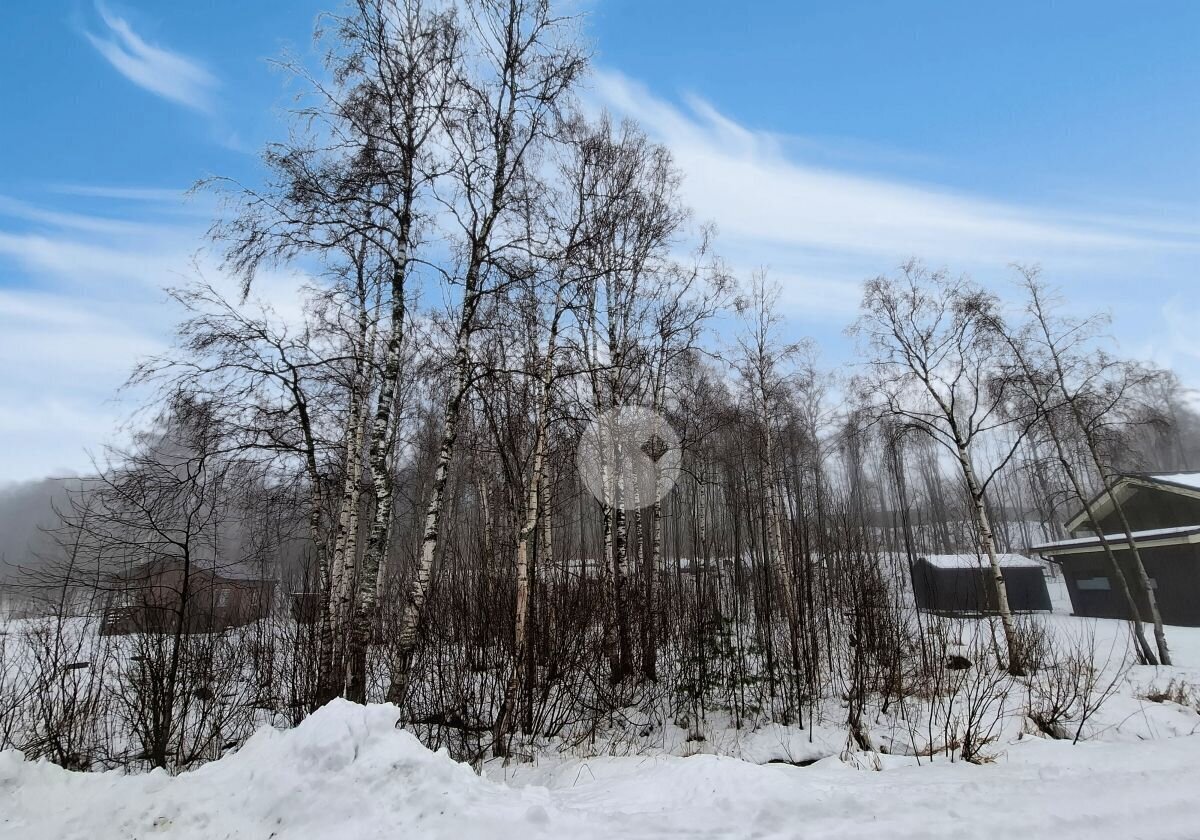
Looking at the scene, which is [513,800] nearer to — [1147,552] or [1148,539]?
[1148,539]

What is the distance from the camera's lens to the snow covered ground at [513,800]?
3.16 metres

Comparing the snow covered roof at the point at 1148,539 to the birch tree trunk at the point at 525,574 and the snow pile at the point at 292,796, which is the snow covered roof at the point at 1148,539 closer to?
the birch tree trunk at the point at 525,574

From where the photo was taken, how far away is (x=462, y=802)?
3.31 m

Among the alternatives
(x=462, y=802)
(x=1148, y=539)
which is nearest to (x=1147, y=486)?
(x=1148, y=539)

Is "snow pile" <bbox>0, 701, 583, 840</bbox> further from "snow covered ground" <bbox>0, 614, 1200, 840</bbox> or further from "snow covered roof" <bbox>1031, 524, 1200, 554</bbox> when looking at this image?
"snow covered roof" <bbox>1031, 524, 1200, 554</bbox>

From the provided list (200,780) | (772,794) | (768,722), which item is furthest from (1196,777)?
(200,780)

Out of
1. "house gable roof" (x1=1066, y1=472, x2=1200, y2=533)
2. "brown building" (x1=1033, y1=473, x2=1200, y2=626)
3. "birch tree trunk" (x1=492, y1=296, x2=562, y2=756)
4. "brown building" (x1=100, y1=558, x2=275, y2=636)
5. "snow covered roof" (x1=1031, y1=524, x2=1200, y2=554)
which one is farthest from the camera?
"house gable roof" (x1=1066, y1=472, x2=1200, y2=533)

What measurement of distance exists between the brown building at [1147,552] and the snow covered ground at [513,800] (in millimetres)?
17017

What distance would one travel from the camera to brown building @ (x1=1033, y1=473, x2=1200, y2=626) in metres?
17.5

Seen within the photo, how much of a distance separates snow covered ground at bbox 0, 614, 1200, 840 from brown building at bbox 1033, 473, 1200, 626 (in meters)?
17.0

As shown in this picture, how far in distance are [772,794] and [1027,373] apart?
46.5 feet

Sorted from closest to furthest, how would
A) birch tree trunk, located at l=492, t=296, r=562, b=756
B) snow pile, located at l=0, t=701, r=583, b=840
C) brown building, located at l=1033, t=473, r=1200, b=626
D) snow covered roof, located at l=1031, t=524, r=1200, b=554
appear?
1. snow pile, located at l=0, t=701, r=583, b=840
2. birch tree trunk, located at l=492, t=296, r=562, b=756
3. snow covered roof, located at l=1031, t=524, r=1200, b=554
4. brown building, located at l=1033, t=473, r=1200, b=626

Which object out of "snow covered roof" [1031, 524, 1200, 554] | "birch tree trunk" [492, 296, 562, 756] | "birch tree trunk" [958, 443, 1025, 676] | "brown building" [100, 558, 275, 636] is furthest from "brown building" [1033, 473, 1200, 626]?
"brown building" [100, 558, 275, 636]

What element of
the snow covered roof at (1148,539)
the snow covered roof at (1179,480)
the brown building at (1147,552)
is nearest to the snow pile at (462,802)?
the snow covered roof at (1148,539)
